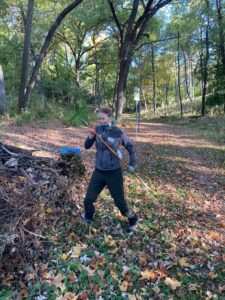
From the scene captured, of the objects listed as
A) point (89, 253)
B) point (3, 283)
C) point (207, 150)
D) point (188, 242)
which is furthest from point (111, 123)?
point (207, 150)

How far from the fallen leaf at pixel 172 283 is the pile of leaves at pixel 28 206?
1537 millimetres

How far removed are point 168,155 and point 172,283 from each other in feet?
22.2

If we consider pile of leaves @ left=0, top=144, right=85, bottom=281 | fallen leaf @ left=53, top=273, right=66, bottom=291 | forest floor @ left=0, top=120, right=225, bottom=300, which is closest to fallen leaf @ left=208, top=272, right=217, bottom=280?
forest floor @ left=0, top=120, right=225, bottom=300

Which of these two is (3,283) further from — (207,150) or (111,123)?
(207,150)

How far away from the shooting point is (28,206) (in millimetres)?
4102

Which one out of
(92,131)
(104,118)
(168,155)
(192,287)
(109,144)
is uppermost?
(104,118)

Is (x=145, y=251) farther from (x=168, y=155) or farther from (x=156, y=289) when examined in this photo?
(x=168, y=155)

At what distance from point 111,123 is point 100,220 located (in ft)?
5.35

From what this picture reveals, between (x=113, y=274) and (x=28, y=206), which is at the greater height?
(x=28, y=206)

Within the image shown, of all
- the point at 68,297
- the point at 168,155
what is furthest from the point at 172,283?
the point at 168,155

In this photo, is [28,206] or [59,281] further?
[28,206]

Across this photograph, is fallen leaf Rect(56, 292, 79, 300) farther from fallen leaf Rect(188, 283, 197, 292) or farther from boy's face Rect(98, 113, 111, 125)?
boy's face Rect(98, 113, 111, 125)

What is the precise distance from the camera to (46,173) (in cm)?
513

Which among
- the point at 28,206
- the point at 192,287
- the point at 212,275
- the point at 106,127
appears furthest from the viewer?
the point at 106,127
